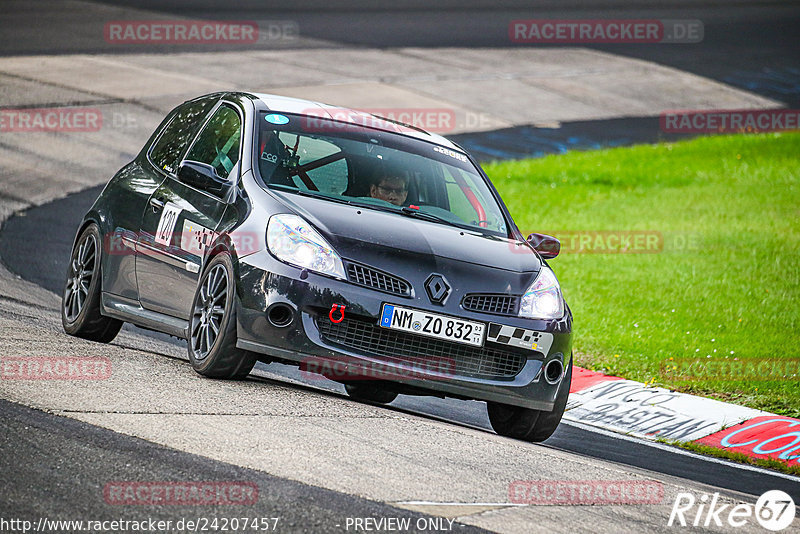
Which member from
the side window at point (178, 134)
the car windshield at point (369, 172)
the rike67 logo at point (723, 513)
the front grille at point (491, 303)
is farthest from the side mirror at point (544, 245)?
the side window at point (178, 134)

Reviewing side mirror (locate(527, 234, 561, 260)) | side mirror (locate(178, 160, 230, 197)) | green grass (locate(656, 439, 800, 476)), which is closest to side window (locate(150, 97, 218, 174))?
side mirror (locate(178, 160, 230, 197))

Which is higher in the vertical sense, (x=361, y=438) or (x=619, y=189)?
(x=361, y=438)

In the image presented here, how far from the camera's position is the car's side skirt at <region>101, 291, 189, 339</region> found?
25.3ft

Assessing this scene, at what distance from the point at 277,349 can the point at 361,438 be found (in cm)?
87

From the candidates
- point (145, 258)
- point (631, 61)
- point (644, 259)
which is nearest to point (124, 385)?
point (145, 258)

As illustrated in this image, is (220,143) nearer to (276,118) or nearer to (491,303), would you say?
(276,118)

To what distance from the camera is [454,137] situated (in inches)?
869

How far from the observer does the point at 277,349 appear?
22.5ft

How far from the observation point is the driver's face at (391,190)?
25.8 feet

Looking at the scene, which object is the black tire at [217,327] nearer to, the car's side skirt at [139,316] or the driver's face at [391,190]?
the car's side skirt at [139,316]

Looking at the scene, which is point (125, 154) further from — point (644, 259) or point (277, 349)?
point (277, 349)

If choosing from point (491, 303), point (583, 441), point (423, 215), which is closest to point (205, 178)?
point (423, 215)

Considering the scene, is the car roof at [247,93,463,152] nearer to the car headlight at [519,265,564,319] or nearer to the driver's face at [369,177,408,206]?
the driver's face at [369,177,408,206]

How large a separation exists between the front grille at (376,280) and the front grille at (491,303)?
1.19ft
